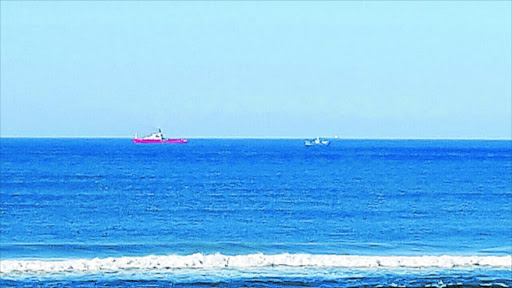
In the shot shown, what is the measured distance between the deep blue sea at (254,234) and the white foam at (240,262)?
7 centimetres

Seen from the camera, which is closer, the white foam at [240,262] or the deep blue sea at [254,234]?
the deep blue sea at [254,234]

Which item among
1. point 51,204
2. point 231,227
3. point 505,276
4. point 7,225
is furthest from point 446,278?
point 51,204

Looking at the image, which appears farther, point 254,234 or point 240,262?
point 254,234

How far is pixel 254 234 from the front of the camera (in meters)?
38.9

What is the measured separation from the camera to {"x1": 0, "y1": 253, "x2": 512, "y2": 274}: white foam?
91.2 ft

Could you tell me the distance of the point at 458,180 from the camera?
8219 centimetres

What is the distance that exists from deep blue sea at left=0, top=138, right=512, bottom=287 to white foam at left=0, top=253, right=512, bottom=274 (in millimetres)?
67

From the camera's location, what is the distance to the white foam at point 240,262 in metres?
27.8

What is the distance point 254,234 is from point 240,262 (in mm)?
9403

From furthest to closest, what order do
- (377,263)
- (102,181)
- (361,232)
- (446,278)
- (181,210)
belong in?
1. (102,181)
2. (181,210)
3. (361,232)
4. (377,263)
5. (446,278)

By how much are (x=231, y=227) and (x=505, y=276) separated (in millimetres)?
17573

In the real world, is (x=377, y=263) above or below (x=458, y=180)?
below

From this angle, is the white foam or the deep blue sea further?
the white foam

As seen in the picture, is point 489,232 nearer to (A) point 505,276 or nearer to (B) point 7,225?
(A) point 505,276
